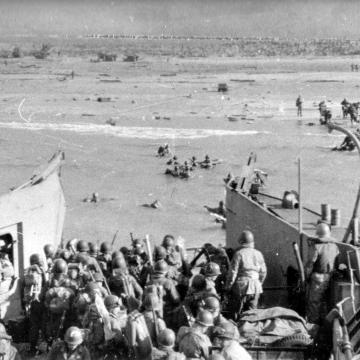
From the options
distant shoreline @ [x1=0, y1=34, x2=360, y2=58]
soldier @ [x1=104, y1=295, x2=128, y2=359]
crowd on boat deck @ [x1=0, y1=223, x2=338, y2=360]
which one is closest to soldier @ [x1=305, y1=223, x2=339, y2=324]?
crowd on boat deck @ [x1=0, y1=223, x2=338, y2=360]

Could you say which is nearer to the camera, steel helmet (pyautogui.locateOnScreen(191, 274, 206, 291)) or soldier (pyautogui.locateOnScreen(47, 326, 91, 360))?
soldier (pyautogui.locateOnScreen(47, 326, 91, 360))

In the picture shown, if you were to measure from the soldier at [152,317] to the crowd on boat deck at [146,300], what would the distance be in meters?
0.01

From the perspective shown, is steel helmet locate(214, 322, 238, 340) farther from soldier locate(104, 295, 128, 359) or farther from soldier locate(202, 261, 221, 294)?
soldier locate(202, 261, 221, 294)

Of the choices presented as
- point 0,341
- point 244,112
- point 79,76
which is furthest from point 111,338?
point 79,76

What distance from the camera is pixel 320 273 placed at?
987 centimetres

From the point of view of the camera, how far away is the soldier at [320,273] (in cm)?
984

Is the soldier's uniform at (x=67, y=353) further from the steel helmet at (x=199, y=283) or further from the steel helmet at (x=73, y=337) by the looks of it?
the steel helmet at (x=199, y=283)

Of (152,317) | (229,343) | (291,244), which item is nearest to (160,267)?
(152,317)

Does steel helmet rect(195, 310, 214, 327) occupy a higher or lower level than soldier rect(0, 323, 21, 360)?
higher

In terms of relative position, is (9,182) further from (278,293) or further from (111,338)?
(111,338)

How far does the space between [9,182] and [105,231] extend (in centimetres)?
646

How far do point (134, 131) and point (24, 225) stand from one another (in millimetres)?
20670

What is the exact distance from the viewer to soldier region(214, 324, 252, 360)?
25.0ft

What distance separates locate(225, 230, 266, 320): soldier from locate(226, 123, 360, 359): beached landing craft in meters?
0.52
